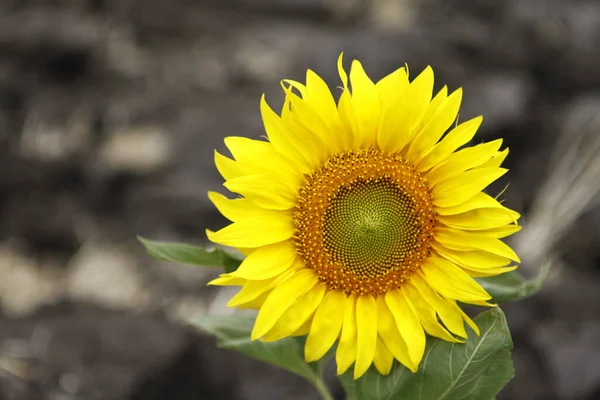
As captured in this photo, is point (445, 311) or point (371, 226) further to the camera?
point (371, 226)

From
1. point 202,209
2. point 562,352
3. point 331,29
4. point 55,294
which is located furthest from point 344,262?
point 331,29

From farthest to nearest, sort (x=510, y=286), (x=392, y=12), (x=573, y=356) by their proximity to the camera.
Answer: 1. (x=392, y=12)
2. (x=573, y=356)
3. (x=510, y=286)

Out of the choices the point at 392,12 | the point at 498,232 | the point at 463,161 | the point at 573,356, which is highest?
the point at 463,161

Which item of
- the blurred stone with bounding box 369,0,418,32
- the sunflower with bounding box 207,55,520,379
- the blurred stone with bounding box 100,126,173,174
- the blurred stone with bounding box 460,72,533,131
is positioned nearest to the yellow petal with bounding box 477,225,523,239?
the sunflower with bounding box 207,55,520,379

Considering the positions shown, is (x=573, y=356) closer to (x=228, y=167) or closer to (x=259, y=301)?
(x=259, y=301)

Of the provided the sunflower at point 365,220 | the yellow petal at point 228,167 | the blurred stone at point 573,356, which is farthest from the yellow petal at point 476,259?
the blurred stone at point 573,356

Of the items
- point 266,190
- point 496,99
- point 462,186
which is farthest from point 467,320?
point 496,99

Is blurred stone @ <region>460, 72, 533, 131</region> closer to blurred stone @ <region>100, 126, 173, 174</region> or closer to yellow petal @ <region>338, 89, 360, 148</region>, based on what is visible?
blurred stone @ <region>100, 126, 173, 174</region>
